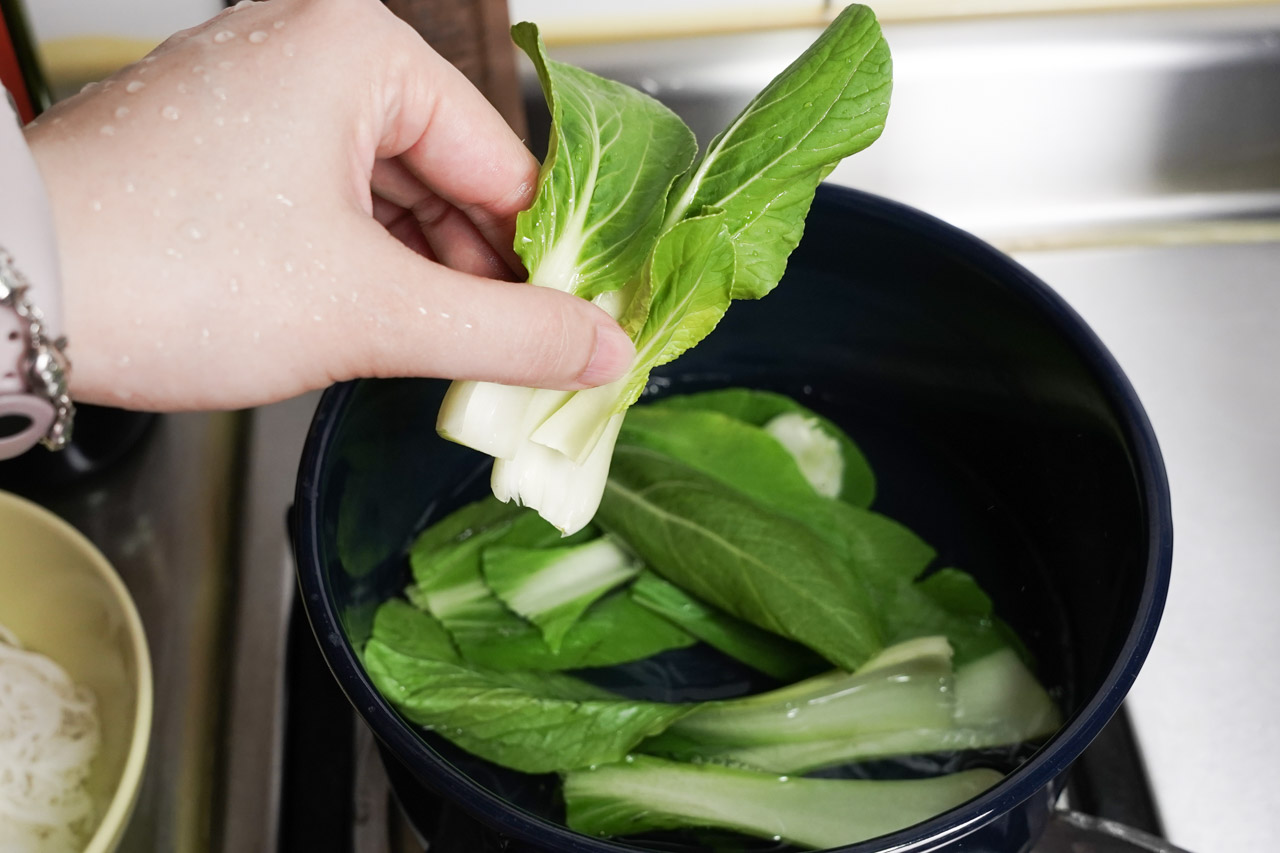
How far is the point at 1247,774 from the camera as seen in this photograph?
2.32 feet

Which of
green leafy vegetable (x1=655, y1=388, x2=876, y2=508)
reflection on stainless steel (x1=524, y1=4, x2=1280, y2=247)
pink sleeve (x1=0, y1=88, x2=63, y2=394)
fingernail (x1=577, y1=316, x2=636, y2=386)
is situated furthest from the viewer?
reflection on stainless steel (x1=524, y1=4, x2=1280, y2=247)

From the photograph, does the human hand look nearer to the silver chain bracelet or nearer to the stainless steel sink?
the silver chain bracelet

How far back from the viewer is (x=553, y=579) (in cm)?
65

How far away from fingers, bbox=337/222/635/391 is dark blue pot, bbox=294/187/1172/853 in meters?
0.11

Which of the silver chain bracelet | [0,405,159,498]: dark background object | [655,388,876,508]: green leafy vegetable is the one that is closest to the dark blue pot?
[655,388,876,508]: green leafy vegetable

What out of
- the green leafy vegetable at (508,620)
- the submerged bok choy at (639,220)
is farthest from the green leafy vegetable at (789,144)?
the green leafy vegetable at (508,620)

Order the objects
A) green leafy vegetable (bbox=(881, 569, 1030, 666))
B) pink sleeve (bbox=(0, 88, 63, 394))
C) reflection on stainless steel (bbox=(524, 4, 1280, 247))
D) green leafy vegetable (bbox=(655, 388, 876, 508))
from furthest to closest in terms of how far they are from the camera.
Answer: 1. reflection on stainless steel (bbox=(524, 4, 1280, 247))
2. green leafy vegetable (bbox=(655, 388, 876, 508))
3. green leafy vegetable (bbox=(881, 569, 1030, 666))
4. pink sleeve (bbox=(0, 88, 63, 394))

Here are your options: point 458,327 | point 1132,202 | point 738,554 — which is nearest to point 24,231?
point 458,327

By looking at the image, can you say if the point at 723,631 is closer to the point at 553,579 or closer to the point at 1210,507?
the point at 553,579

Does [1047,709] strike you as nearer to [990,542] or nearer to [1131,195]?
[990,542]

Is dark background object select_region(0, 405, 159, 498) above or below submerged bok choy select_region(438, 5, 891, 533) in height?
below

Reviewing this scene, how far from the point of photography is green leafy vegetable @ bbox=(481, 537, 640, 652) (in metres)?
0.64

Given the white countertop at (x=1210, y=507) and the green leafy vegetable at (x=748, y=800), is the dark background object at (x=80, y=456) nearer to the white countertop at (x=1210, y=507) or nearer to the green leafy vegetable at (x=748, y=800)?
the green leafy vegetable at (x=748, y=800)

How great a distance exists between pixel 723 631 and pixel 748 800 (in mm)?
116
